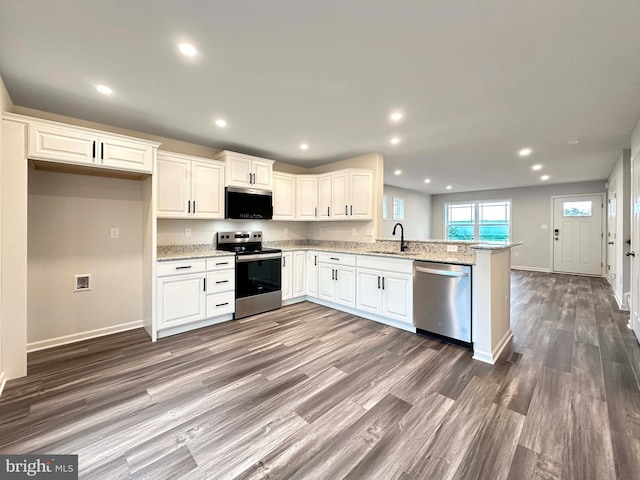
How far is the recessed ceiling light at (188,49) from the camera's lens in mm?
1842

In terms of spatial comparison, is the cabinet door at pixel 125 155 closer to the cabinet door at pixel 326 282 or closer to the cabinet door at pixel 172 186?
the cabinet door at pixel 172 186

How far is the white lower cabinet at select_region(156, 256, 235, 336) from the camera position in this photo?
3.11 m

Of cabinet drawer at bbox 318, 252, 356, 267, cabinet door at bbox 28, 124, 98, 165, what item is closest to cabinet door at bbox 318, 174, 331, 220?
cabinet drawer at bbox 318, 252, 356, 267

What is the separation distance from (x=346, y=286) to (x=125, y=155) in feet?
10.1

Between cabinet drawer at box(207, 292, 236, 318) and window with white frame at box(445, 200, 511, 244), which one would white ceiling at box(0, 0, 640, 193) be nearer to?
cabinet drawer at box(207, 292, 236, 318)

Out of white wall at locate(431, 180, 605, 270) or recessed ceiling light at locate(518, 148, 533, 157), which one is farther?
white wall at locate(431, 180, 605, 270)

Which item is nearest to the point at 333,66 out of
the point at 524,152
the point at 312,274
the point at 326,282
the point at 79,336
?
the point at 326,282

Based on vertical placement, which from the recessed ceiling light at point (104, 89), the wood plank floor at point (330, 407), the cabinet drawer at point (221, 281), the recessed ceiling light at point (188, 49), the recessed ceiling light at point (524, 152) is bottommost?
the wood plank floor at point (330, 407)

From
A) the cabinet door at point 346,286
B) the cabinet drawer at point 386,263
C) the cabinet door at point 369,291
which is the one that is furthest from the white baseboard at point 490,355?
the cabinet door at point 346,286

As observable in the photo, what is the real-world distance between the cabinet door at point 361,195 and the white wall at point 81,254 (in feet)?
9.60

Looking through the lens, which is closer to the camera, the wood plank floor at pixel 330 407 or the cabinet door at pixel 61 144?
the wood plank floor at pixel 330 407

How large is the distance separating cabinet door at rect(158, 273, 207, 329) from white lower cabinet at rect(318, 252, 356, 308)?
177 centimetres

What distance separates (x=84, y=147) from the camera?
8.49 feet

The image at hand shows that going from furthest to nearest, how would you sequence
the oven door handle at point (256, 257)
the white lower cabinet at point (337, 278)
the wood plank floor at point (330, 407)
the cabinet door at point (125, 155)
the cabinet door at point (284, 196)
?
the cabinet door at point (284, 196) < the white lower cabinet at point (337, 278) < the oven door handle at point (256, 257) < the cabinet door at point (125, 155) < the wood plank floor at point (330, 407)
